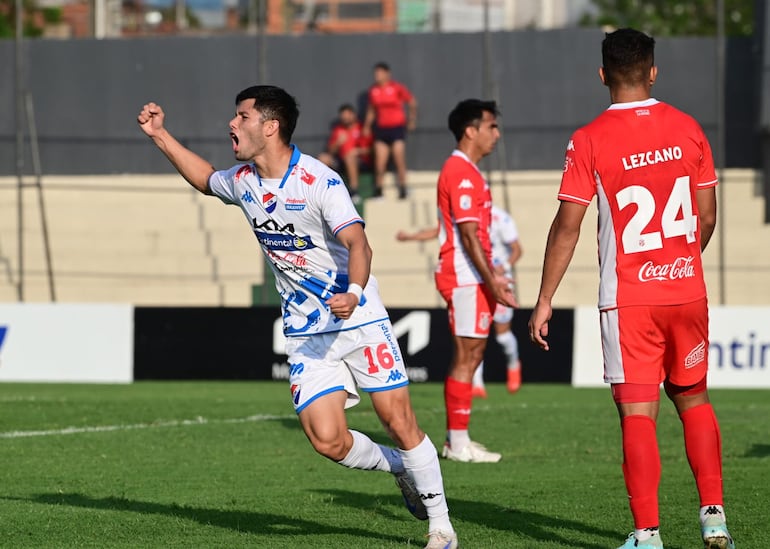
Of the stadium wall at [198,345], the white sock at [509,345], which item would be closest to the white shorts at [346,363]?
the white sock at [509,345]

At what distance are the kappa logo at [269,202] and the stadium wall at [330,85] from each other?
1474 centimetres

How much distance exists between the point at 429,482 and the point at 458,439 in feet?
10.4

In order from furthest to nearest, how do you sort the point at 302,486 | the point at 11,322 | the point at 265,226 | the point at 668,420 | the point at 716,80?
1. the point at 716,80
2. the point at 11,322
3. the point at 668,420
4. the point at 302,486
5. the point at 265,226

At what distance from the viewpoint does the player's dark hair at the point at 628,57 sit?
5.69 metres

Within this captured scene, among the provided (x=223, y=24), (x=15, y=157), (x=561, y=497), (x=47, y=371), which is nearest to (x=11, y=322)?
(x=47, y=371)

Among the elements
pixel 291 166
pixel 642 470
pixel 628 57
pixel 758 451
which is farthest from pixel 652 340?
pixel 758 451

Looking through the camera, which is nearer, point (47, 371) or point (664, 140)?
point (664, 140)

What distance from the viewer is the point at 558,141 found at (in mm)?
21469

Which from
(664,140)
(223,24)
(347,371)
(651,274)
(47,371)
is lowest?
(47,371)

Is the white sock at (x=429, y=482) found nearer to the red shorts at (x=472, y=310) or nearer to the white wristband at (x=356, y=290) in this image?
the white wristband at (x=356, y=290)

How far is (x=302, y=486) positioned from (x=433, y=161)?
14247 mm

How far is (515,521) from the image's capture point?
6.89 metres

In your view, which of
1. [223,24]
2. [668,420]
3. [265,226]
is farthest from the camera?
[223,24]

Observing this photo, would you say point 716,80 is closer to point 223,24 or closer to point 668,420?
point 668,420
